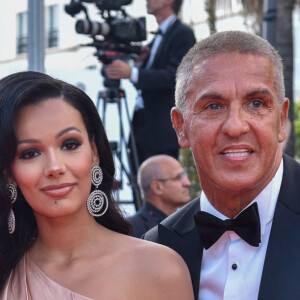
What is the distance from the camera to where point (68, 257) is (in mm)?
2973

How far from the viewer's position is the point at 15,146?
2.87 meters

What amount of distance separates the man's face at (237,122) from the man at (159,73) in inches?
124

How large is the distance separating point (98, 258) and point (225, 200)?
553 millimetres

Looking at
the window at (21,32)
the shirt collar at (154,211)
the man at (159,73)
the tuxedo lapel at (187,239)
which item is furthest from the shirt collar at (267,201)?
the window at (21,32)

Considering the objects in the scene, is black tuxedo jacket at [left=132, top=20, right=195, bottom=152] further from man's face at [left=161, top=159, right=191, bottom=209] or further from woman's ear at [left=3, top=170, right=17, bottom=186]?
woman's ear at [left=3, top=170, right=17, bottom=186]

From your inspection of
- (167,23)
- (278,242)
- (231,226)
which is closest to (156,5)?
(167,23)

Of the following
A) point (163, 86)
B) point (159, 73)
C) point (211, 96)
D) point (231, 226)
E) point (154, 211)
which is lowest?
point (154, 211)

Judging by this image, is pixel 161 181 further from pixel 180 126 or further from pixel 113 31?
pixel 180 126

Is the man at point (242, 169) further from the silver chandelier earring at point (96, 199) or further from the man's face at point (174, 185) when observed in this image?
the man's face at point (174, 185)

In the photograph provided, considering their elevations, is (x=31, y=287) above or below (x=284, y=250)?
below

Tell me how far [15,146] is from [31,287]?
56 centimetres

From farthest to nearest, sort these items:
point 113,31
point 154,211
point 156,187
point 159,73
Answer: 1. point 156,187
2. point 154,211
3. point 113,31
4. point 159,73

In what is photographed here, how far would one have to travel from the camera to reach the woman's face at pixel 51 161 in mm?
2830

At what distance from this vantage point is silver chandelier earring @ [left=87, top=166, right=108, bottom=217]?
9.87ft
